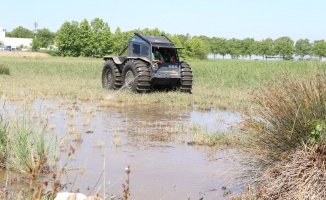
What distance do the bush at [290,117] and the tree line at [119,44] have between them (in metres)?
63.8

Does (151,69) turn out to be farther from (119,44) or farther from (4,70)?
(119,44)

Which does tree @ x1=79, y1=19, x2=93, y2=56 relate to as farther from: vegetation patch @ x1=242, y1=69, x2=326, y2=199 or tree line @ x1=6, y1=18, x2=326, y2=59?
vegetation patch @ x1=242, y1=69, x2=326, y2=199

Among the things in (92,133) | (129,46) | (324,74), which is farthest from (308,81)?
(129,46)

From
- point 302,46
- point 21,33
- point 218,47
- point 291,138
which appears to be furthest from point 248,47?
point 291,138

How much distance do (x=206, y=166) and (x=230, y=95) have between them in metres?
10.5

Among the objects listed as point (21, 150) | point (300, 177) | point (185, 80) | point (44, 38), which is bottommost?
point (300, 177)

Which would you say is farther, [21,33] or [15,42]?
[21,33]

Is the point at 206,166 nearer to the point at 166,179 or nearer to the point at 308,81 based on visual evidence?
the point at 166,179

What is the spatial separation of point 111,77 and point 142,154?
484 inches

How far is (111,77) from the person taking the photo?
20.3m

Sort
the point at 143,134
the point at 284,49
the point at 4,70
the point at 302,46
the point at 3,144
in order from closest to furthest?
1. the point at 3,144
2. the point at 143,134
3. the point at 4,70
4. the point at 284,49
5. the point at 302,46

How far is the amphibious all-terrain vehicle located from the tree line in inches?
1996

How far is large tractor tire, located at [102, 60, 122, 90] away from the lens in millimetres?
19672

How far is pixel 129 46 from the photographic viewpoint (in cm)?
1948
